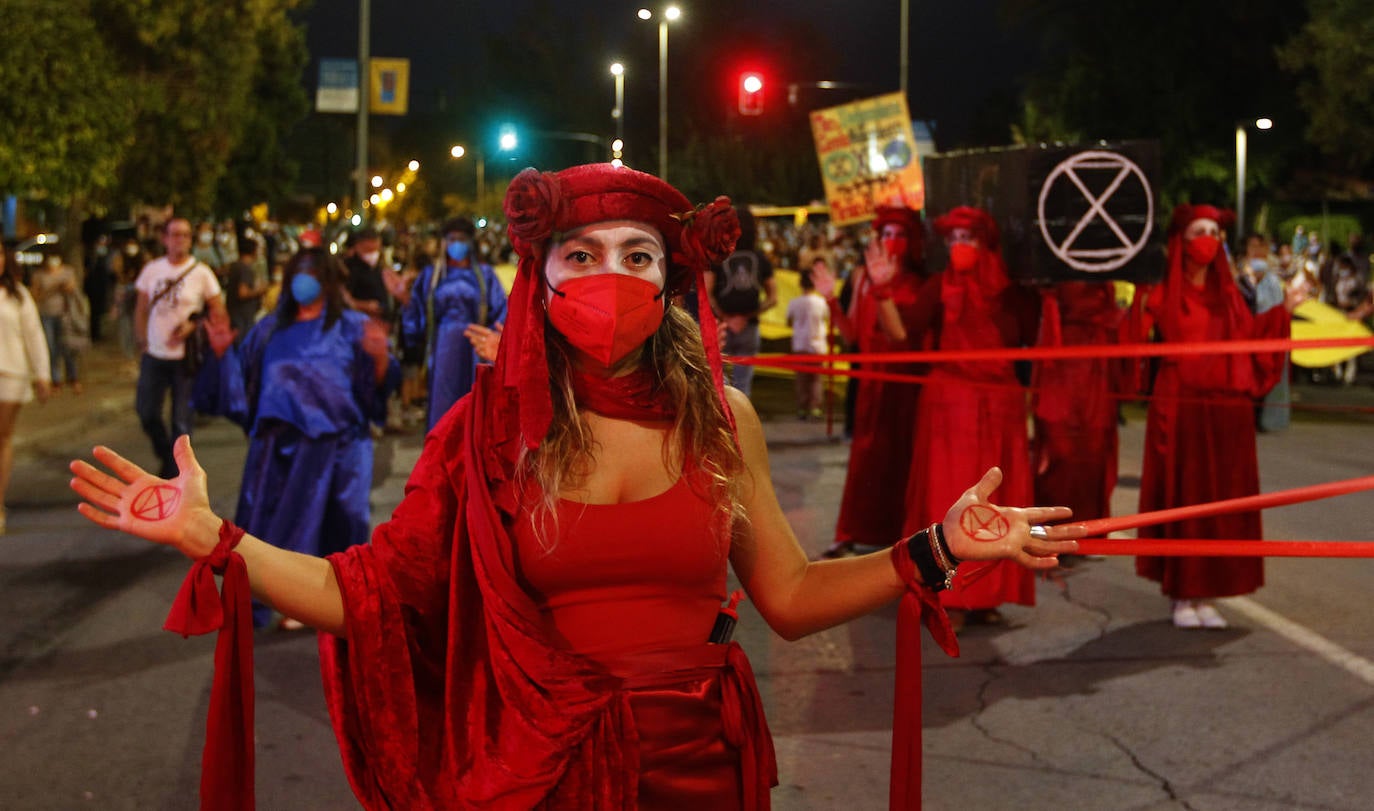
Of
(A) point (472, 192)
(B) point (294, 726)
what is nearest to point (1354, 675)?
(B) point (294, 726)

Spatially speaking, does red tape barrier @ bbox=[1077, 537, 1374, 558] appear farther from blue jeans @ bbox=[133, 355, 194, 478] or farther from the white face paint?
blue jeans @ bbox=[133, 355, 194, 478]

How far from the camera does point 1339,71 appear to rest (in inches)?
1249

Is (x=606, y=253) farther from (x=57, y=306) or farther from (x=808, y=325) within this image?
(x=57, y=306)

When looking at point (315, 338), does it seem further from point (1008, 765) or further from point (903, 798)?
point (903, 798)

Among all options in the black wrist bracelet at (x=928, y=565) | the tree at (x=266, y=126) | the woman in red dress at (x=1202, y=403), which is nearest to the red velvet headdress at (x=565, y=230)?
the black wrist bracelet at (x=928, y=565)

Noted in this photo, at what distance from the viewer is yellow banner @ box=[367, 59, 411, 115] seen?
93.6 ft

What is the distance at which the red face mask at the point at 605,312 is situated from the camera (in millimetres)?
2764

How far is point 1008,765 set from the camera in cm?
532

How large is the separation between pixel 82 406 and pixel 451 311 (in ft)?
28.4

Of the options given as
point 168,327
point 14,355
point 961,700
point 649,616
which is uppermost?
point 168,327

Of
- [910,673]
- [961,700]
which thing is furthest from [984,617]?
[910,673]

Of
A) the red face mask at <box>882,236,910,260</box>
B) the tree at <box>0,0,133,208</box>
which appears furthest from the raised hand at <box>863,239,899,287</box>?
the tree at <box>0,0,133,208</box>

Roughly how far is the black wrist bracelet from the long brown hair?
34 cm

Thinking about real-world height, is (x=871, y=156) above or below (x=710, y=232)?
above
